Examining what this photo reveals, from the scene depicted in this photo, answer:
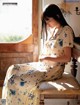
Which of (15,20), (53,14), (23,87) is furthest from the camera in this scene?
(15,20)

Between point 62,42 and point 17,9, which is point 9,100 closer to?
point 62,42

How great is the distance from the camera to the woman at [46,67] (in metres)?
1.92

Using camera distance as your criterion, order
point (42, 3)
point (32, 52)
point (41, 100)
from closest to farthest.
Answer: point (41, 100)
point (42, 3)
point (32, 52)

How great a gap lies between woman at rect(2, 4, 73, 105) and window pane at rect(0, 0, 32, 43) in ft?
4.04

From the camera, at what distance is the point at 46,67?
2.08 meters

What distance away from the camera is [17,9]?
336cm

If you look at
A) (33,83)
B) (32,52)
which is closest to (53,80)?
(33,83)

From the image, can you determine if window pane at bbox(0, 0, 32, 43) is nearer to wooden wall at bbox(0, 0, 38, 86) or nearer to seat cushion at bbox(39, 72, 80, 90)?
wooden wall at bbox(0, 0, 38, 86)

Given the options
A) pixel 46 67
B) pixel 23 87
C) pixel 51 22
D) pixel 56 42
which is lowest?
pixel 23 87

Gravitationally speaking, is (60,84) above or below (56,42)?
below

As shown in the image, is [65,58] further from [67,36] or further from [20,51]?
[20,51]

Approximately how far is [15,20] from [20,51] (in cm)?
44

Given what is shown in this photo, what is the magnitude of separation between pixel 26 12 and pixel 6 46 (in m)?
0.55

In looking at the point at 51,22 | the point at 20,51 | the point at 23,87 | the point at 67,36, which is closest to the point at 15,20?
the point at 20,51
